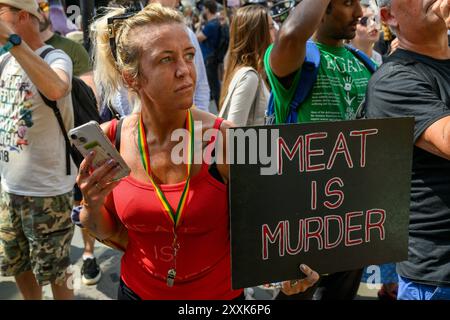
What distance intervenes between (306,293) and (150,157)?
4.40 ft

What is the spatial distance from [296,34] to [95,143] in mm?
1042

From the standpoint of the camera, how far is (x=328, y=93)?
231 centimetres

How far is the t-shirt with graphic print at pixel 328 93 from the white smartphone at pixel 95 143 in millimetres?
1022

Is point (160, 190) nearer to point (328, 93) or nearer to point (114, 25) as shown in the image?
point (114, 25)

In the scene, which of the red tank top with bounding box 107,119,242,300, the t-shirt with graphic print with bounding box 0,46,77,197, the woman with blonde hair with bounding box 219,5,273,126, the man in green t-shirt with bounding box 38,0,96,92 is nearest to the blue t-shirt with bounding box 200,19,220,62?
the man in green t-shirt with bounding box 38,0,96,92

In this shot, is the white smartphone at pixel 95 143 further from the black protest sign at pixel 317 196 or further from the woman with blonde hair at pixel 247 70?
the woman with blonde hair at pixel 247 70

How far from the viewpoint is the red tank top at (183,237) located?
1.69 meters

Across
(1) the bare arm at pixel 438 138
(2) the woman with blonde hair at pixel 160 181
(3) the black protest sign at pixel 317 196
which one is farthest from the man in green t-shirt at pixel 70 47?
(1) the bare arm at pixel 438 138
